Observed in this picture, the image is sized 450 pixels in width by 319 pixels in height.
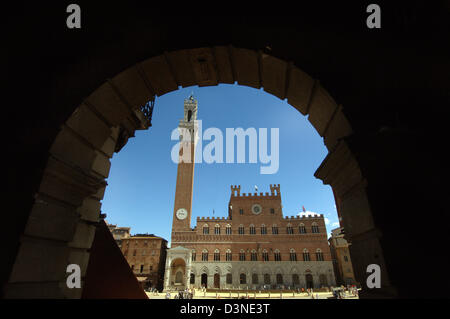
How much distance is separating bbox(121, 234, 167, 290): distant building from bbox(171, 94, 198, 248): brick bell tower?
340cm

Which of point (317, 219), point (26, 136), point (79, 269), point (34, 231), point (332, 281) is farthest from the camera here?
point (317, 219)

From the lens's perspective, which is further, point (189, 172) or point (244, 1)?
point (189, 172)

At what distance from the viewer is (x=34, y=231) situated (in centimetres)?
229

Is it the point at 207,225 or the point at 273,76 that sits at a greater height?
the point at 207,225

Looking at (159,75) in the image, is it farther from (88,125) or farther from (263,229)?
(263,229)

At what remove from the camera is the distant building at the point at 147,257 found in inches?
1404

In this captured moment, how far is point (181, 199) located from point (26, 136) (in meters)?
39.9

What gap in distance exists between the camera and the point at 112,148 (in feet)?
13.0

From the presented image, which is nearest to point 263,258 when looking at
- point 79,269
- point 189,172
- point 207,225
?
point 207,225

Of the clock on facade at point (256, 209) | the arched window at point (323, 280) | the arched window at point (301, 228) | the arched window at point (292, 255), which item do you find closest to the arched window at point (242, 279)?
the arched window at point (292, 255)

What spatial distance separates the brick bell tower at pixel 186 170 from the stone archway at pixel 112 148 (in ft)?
122

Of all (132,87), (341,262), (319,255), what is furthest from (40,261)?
(341,262)

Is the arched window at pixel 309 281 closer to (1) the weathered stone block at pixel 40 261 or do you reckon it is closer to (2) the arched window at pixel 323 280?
(2) the arched window at pixel 323 280

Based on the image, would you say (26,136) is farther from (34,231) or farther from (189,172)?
(189,172)
